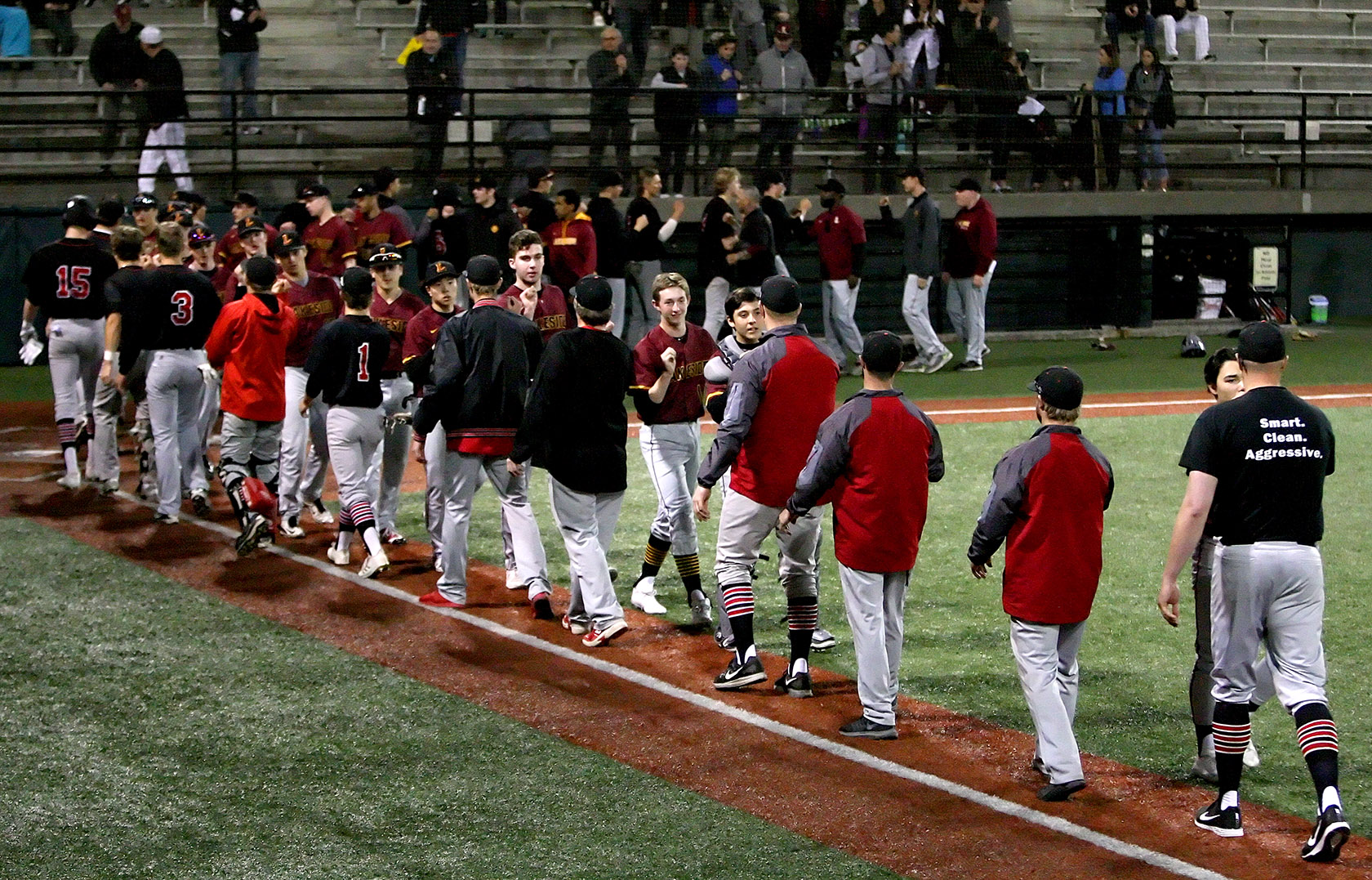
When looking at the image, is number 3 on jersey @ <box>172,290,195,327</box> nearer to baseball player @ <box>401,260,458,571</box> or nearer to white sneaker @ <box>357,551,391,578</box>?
baseball player @ <box>401,260,458,571</box>

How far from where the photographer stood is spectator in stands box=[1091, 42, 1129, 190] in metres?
21.8

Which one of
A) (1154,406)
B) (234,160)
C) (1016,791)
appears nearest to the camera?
(1016,791)

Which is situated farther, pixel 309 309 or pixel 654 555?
pixel 309 309

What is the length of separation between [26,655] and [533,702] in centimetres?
286

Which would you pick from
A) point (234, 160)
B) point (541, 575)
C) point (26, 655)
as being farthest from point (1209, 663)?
point (234, 160)

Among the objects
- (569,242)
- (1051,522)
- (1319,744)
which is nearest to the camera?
(1319,744)

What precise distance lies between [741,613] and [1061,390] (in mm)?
2134

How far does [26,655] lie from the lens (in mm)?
7977

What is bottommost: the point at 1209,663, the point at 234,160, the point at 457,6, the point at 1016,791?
the point at 1016,791

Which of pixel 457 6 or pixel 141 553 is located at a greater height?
pixel 457 6

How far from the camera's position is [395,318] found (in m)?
10.1

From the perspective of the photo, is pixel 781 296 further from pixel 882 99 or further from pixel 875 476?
pixel 882 99

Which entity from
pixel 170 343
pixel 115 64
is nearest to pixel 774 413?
pixel 170 343

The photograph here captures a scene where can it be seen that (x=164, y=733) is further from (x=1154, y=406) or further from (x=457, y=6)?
(x=457, y=6)
